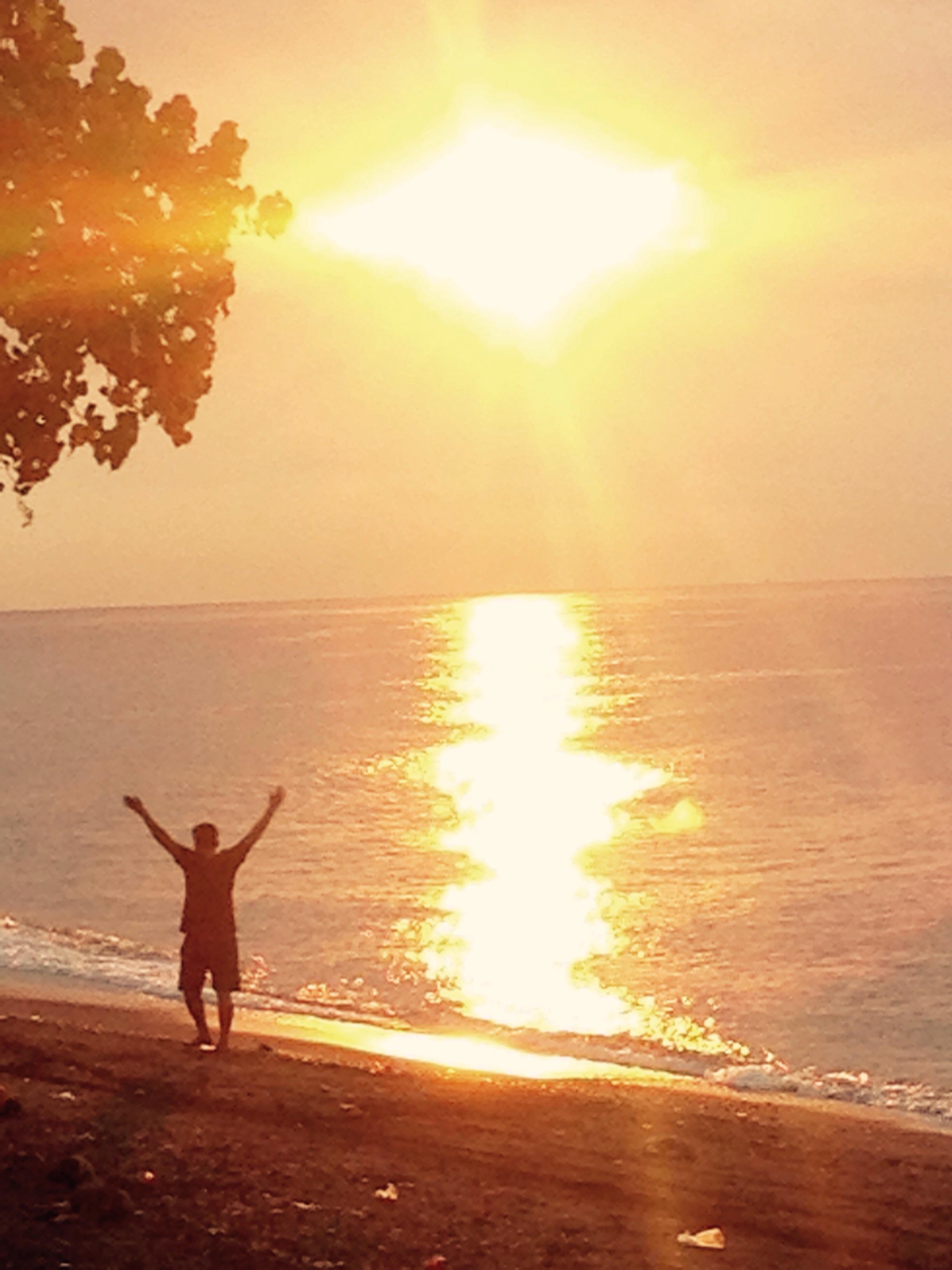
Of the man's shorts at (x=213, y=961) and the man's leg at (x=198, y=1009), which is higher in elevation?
the man's shorts at (x=213, y=961)

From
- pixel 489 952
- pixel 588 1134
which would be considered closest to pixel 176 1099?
pixel 588 1134

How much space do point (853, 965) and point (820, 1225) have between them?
1896 cm

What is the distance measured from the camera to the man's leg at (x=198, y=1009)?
1686cm

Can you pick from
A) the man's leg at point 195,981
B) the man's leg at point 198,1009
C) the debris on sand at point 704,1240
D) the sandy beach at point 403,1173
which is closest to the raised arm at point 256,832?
the man's leg at point 195,981

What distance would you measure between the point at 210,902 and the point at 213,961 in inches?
24.2

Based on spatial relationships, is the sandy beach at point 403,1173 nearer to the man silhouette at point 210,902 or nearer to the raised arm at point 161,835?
the man silhouette at point 210,902

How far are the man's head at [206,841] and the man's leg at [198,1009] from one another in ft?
4.94

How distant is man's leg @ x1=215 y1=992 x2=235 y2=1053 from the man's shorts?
0.41m

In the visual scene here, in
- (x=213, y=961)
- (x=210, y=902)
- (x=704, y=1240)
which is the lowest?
(x=704, y=1240)

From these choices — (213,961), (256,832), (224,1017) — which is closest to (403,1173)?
(213,961)

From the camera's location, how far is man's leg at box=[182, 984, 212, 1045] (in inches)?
664

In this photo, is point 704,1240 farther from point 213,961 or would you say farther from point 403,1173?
point 213,961

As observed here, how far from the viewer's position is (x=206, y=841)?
52.4 ft

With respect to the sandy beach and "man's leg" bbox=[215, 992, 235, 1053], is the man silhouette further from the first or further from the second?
the sandy beach
